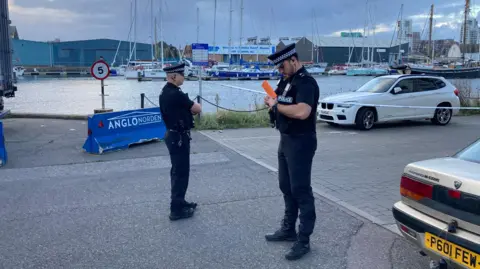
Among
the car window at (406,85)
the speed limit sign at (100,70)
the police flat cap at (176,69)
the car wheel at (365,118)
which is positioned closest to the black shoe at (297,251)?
the police flat cap at (176,69)

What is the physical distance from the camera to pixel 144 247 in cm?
448

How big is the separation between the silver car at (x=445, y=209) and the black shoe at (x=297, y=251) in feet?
3.07

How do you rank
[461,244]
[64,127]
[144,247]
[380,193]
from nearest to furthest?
[461,244] < [144,247] < [380,193] < [64,127]

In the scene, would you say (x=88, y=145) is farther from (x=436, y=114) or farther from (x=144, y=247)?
(x=436, y=114)

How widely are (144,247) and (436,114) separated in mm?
11915

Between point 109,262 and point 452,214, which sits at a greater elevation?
point 452,214

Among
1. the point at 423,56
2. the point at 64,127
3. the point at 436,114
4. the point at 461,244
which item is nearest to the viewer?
the point at 461,244

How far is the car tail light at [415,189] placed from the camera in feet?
11.7

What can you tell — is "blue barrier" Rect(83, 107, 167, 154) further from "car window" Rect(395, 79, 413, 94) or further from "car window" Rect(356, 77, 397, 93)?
"car window" Rect(395, 79, 413, 94)

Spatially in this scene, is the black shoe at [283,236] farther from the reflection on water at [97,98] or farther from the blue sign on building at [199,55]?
the blue sign on building at [199,55]

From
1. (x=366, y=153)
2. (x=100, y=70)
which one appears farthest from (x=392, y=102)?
(x=100, y=70)

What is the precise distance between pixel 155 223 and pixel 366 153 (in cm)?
573

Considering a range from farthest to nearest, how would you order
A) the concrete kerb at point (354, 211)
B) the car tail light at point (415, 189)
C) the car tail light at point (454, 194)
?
the concrete kerb at point (354, 211)
the car tail light at point (415, 189)
the car tail light at point (454, 194)

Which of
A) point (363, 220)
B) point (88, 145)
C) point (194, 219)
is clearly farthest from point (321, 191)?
point (88, 145)
